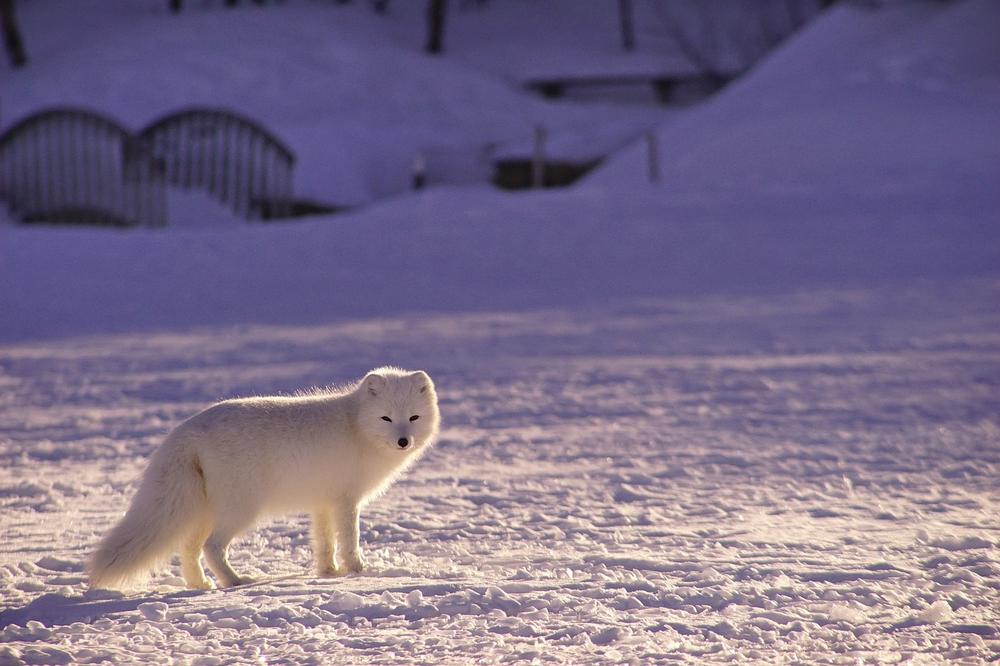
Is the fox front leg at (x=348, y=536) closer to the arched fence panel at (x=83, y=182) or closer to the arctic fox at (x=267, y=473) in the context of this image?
the arctic fox at (x=267, y=473)

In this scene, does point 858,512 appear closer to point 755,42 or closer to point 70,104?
point 70,104

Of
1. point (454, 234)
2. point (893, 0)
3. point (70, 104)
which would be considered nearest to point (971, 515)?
point (454, 234)

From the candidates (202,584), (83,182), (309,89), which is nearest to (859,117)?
(83,182)

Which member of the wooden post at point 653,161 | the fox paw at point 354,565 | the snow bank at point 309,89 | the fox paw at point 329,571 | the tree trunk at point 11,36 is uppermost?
the tree trunk at point 11,36

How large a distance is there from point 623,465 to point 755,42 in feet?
97.7

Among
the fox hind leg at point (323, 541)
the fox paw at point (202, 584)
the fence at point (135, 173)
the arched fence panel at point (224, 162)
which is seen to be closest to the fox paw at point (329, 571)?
the fox hind leg at point (323, 541)

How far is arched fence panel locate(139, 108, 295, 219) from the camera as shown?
19109 millimetres

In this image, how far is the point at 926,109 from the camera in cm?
1977

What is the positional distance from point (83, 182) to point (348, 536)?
58.2ft

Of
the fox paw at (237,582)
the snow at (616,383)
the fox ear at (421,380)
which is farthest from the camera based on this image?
the fox ear at (421,380)

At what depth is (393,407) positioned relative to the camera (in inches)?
185

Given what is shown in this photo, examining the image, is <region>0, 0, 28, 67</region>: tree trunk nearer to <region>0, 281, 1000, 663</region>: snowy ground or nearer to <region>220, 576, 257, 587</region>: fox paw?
<region>0, 281, 1000, 663</region>: snowy ground

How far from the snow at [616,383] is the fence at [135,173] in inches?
23.3

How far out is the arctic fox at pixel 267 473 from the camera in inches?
173
